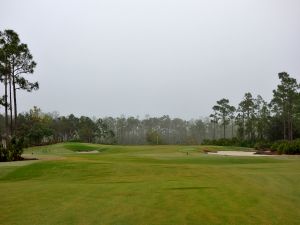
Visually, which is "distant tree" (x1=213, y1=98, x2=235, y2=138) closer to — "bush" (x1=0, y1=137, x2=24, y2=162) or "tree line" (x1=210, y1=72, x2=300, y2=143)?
"tree line" (x1=210, y1=72, x2=300, y2=143)

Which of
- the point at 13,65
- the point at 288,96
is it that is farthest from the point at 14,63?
the point at 288,96

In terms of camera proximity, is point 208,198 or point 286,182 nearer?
point 208,198

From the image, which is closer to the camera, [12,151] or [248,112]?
[12,151]

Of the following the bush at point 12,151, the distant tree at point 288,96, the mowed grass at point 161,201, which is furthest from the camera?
the distant tree at point 288,96

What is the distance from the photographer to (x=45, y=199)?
12.4m

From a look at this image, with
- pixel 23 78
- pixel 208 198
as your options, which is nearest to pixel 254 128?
pixel 23 78

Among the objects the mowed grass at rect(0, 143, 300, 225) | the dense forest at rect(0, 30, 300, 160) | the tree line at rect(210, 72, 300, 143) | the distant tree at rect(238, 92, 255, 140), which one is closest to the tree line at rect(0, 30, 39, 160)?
the dense forest at rect(0, 30, 300, 160)

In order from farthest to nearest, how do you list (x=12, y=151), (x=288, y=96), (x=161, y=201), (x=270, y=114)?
(x=270, y=114)
(x=288, y=96)
(x=12, y=151)
(x=161, y=201)

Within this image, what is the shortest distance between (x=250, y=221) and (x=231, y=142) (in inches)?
2309

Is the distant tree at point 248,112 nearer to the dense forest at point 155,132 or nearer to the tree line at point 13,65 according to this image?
the dense forest at point 155,132

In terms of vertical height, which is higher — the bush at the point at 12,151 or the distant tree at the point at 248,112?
the distant tree at the point at 248,112

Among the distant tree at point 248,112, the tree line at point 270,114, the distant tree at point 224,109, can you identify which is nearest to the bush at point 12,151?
the tree line at point 270,114

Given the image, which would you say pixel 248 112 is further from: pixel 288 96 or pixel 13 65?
pixel 13 65

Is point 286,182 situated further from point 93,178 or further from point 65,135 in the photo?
point 65,135
